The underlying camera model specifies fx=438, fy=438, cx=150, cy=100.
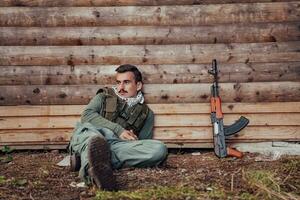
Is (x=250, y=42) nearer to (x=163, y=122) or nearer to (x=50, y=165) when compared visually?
(x=163, y=122)

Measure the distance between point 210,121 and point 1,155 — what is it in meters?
2.93

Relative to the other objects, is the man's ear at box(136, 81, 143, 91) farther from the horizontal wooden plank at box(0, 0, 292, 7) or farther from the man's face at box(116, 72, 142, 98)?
the horizontal wooden plank at box(0, 0, 292, 7)

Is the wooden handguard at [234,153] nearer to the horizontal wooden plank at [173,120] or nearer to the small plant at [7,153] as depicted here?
the horizontal wooden plank at [173,120]

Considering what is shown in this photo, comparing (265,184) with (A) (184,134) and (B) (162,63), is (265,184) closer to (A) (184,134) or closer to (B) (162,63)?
(A) (184,134)

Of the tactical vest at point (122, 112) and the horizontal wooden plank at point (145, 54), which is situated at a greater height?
the horizontal wooden plank at point (145, 54)

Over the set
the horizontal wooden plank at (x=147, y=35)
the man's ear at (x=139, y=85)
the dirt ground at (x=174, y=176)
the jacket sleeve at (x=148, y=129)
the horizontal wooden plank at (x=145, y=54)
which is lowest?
the dirt ground at (x=174, y=176)

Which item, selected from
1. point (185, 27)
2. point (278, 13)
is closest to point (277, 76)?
point (278, 13)

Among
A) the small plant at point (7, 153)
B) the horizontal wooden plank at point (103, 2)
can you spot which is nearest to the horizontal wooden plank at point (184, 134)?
the small plant at point (7, 153)

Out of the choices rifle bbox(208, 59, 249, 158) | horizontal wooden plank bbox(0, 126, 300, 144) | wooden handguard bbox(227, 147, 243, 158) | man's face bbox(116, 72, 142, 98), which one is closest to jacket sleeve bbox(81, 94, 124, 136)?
man's face bbox(116, 72, 142, 98)

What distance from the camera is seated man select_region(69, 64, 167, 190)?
13.6 feet

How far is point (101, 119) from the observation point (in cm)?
549

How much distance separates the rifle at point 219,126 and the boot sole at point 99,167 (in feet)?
6.74

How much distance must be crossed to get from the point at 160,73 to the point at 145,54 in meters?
0.34

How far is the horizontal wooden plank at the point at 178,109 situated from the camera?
19.8ft
